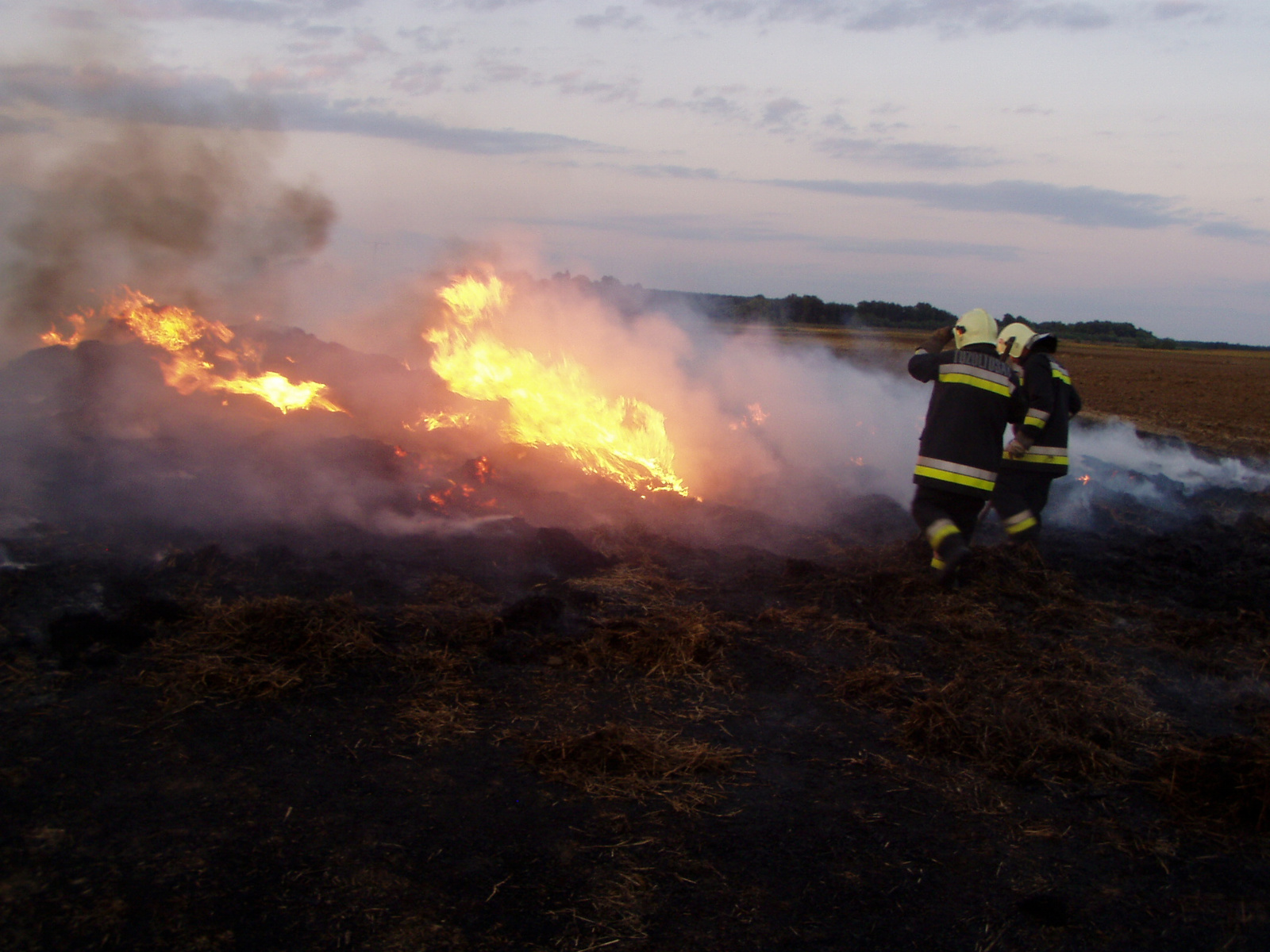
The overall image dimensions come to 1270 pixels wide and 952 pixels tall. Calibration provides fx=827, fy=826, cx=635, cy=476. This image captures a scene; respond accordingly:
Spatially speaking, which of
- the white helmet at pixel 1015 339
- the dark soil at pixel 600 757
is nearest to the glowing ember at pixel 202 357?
the dark soil at pixel 600 757

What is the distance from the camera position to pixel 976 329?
21.6ft

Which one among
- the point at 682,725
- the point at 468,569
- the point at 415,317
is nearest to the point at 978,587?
the point at 682,725

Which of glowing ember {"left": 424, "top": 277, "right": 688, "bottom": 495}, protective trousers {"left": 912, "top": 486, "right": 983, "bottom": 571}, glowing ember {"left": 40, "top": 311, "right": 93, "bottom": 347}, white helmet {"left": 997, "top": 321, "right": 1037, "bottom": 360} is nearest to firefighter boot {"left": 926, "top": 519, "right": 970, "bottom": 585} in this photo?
protective trousers {"left": 912, "top": 486, "right": 983, "bottom": 571}

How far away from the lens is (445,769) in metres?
3.87

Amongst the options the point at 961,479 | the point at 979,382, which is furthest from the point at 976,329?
the point at 961,479

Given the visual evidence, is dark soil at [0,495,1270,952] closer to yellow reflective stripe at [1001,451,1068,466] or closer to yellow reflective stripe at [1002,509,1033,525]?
yellow reflective stripe at [1002,509,1033,525]

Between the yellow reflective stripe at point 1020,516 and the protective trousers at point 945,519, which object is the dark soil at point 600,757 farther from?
the yellow reflective stripe at point 1020,516

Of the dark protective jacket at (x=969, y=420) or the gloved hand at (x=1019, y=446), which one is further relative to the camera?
the gloved hand at (x=1019, y=446)

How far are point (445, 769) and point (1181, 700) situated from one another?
14.7 ft

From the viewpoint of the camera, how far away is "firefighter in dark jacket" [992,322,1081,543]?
24.3 feet

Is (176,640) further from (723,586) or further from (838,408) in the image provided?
(838,408)

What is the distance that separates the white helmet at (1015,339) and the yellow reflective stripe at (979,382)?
1339mm

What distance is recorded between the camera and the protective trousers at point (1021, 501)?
7.55 m

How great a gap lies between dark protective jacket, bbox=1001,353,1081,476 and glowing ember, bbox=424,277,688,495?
3.73 meters
